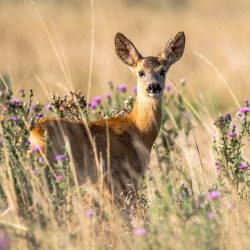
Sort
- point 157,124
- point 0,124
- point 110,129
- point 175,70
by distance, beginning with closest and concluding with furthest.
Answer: point 0,124 → point 110,129 → point 157,124 → point 175,70

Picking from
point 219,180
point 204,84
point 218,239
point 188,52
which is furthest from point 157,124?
point 188,52

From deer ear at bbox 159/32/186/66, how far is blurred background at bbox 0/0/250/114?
14.4ft

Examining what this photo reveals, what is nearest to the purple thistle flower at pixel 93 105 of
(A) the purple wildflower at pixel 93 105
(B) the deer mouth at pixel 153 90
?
(A) the purple wildflower at pixel 93 105

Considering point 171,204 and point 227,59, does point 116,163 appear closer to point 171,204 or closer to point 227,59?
point 171,204

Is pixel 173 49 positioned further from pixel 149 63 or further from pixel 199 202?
pixel 199 202

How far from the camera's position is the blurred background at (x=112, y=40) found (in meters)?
14.5

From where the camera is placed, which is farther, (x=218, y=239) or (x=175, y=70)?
(x=175, y=70)

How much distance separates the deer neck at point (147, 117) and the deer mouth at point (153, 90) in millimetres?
96

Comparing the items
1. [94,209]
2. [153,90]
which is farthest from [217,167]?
[94,209]

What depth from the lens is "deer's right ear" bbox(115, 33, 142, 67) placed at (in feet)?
23.9

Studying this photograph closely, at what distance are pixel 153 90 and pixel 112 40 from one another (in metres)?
11.3

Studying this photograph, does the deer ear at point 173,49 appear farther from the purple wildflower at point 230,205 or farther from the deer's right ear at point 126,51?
the purple wildflower at point 230,205

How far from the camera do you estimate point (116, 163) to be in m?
6.20

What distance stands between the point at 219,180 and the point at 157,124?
1170 mm
